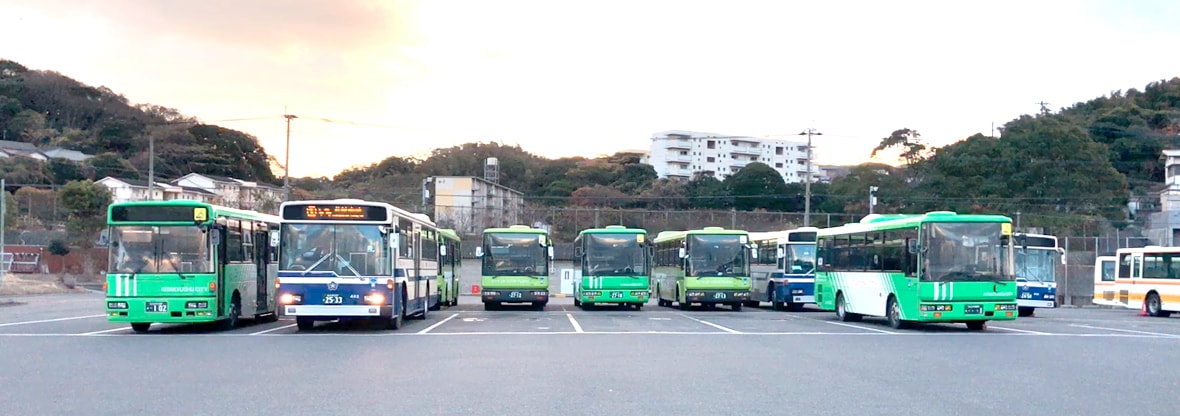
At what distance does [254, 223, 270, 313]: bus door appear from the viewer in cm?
2562

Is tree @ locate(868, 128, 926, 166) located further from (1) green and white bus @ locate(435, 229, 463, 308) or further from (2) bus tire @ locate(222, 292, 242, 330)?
(2) bus tire @ locate(222, 292, 242, 330)

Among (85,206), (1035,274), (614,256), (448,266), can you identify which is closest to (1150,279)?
(1035,274)

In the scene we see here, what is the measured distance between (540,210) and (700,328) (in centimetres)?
3962

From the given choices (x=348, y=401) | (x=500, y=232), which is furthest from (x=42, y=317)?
(x=348, y=401)

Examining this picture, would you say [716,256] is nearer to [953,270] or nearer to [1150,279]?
[953,270]

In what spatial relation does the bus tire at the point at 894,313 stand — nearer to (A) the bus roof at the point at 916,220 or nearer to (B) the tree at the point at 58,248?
(A) the bus roof at the point at 916,220

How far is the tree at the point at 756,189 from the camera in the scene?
78.1m

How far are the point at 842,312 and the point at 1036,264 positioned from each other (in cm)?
1014

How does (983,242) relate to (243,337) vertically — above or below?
above

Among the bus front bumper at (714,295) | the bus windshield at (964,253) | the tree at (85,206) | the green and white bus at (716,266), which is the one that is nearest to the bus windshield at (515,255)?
the green and white bus at (716,266)

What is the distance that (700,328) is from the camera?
945 inches

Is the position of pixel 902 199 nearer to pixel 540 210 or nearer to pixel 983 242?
pixel 540 210

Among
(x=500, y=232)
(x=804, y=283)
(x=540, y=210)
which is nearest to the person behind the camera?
(x=500, y=232)

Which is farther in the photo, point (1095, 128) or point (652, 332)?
point (1095, 128)
